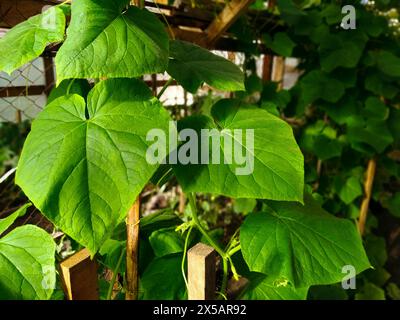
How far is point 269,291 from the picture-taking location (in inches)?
25.7

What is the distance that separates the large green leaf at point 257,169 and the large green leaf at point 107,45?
140mm

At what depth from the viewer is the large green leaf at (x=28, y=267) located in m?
0.48

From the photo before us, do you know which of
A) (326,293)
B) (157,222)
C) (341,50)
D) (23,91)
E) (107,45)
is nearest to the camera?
(107,45)

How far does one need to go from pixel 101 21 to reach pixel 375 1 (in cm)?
144

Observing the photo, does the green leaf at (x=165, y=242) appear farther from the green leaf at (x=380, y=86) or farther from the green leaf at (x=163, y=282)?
the green leaf at (x=380, y=86)

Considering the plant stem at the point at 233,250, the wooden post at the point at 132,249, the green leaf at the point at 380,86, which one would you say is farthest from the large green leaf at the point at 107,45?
the green leaf at the point at 380,86

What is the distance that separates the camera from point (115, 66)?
41 cm

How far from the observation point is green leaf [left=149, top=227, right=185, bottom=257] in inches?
26.2

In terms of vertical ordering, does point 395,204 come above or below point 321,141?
below

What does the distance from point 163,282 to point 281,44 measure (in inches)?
43.5

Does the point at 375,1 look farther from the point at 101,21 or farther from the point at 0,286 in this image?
the point at 0,286

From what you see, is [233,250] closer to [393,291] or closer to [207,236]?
[207,236]

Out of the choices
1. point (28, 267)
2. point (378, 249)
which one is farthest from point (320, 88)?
point (28, 267)

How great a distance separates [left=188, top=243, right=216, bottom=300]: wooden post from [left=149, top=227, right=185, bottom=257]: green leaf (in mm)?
106
